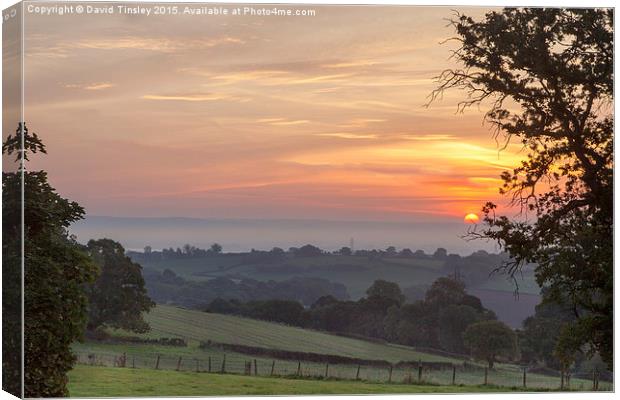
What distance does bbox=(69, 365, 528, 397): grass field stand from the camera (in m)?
17.7

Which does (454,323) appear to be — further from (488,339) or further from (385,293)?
(385,293)

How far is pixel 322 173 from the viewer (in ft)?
60.3

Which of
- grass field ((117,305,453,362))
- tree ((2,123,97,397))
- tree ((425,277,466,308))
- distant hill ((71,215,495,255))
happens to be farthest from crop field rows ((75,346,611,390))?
distant hill ((71,215,495,255))

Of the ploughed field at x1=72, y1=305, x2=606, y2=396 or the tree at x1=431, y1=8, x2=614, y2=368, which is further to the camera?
the tree at x1=431, y1=8, x2=614, y2=368

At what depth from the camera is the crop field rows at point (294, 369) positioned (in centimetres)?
1794

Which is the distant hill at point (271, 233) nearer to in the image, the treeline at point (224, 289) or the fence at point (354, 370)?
the treeline at point (224, 289)

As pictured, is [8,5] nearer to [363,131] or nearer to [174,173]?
[174,173]

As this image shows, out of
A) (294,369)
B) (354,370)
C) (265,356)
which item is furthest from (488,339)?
(265,356)

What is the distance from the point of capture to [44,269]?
57.1ft

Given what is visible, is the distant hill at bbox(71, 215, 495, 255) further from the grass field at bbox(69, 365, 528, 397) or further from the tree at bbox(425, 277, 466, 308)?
the grass field at bbox(69, 365, 528, 397)

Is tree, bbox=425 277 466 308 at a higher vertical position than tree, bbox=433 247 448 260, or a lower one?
lower

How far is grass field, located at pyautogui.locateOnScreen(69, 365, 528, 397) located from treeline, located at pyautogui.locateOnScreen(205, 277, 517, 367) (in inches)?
26.4

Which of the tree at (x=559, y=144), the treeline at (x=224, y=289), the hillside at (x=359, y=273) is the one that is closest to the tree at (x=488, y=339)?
the hillside at (x=359, y=273)

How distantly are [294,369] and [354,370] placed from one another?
31.8 inches
